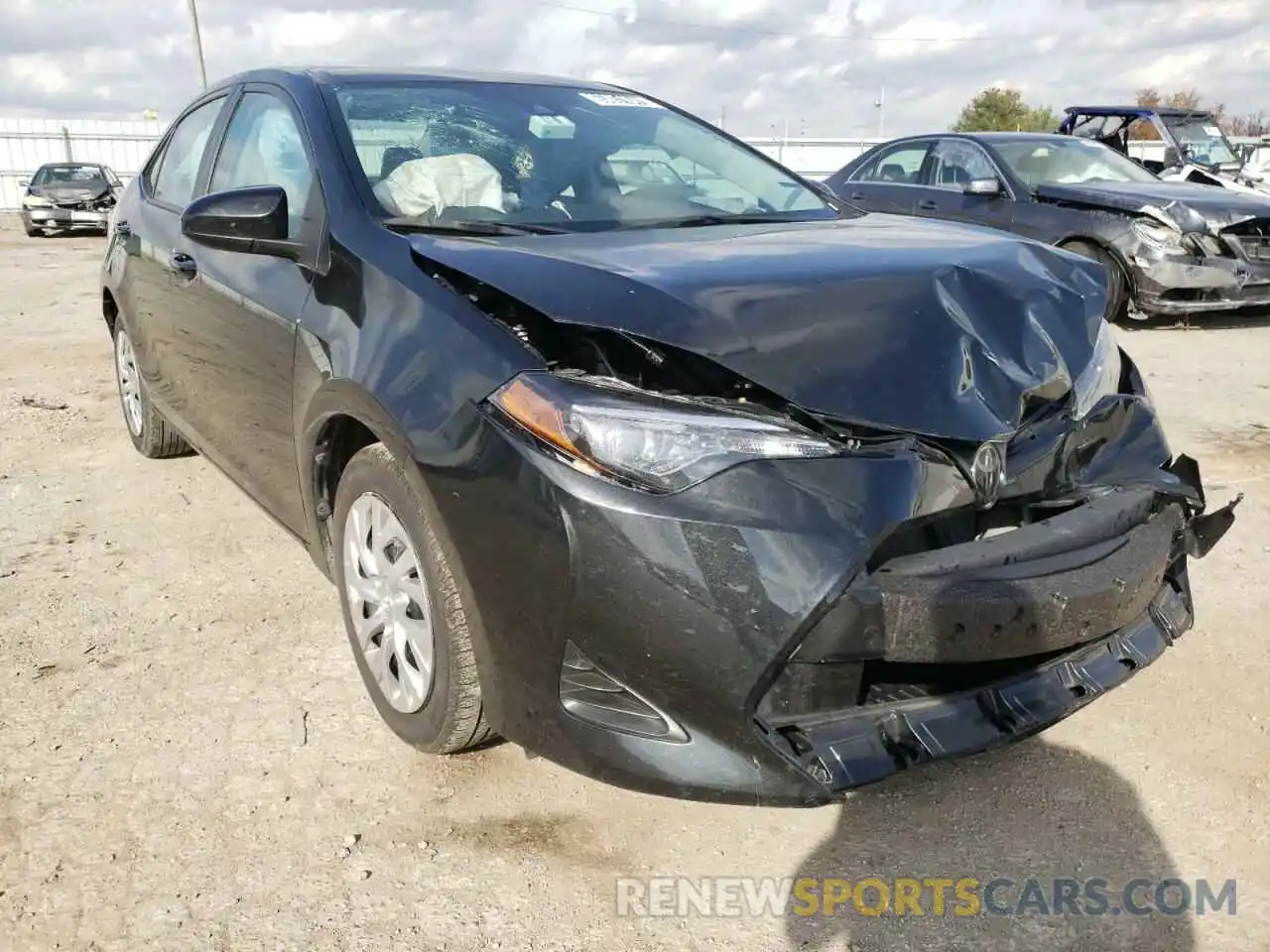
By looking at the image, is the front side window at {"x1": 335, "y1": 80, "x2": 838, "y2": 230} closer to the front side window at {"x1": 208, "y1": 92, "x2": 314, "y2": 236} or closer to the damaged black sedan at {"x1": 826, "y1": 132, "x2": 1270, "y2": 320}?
the front side window at {"x1": 208, "y1": 92, "x2": 314, "y2": 236}

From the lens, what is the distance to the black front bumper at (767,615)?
179 centimetres

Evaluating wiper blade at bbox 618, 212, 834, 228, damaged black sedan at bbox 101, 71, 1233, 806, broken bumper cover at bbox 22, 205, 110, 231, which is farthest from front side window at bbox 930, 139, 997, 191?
broken bumper cover at bbox 22, 205, 110, 231

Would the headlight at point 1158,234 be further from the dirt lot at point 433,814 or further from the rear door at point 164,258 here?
the rear door at point 164,258

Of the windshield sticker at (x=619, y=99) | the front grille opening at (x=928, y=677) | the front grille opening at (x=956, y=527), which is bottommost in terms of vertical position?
the front grille opening at (x=928, y=677)

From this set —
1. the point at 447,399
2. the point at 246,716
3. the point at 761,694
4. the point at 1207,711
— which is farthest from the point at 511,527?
the point at 1207,711

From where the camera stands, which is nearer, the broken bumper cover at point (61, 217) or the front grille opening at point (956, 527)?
the front grille opening at point (956, 527)

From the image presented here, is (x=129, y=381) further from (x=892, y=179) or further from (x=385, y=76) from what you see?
(x=892, y=179)

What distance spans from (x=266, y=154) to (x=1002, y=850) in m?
2.72

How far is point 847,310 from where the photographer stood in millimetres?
2088

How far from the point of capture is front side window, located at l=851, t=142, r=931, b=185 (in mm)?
8953

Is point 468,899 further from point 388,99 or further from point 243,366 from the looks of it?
point 388,99

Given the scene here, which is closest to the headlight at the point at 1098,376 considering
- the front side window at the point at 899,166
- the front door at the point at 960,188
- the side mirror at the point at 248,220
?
the side mirror at the point at 248,220

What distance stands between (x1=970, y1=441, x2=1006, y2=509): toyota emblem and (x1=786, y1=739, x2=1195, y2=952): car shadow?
583 millimetres

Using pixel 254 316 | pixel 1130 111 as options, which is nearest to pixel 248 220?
pixel 254 316
